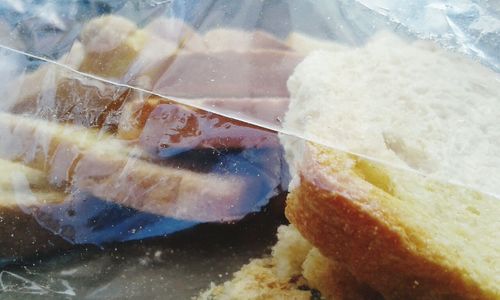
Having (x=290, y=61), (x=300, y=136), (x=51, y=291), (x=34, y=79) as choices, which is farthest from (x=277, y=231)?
(x=34, y=79)

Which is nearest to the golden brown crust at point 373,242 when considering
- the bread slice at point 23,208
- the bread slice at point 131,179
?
the bread slice at point 131,179

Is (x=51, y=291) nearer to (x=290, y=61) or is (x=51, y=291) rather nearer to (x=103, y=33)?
(x=103, y=33)

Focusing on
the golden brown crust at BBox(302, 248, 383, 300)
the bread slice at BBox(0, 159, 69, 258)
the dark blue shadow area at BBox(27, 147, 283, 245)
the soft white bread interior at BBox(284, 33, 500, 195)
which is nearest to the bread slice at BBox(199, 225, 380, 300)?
the golden brown crust at BBox(302, 248, 383, 300)

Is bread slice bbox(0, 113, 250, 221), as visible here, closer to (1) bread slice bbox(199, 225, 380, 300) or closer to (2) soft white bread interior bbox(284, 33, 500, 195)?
(1) bread slice bbox(199, 225, 380, 300)

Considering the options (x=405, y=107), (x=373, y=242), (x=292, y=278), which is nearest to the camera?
(x=373, y=242)

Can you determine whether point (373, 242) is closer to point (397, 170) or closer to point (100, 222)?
point (397, 170)

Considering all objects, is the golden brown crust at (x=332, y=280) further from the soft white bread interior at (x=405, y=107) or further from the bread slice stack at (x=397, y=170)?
the soft white bread interior at (x=405, y=107)

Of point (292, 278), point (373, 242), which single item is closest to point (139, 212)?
point (292, 278)
